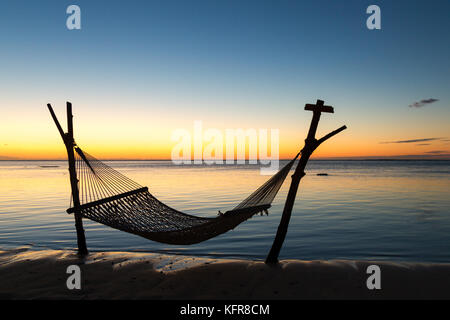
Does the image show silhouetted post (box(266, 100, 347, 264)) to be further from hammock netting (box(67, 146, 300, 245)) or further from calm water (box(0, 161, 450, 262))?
calm water (box(0, 161, 450, 262))

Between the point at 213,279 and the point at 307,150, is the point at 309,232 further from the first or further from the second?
the point at 213,279

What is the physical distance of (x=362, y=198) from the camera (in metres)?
17.2

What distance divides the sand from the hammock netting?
677mm

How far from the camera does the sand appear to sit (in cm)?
448

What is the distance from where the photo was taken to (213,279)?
16.7 ft

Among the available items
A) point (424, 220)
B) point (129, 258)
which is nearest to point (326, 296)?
point (129, 258)

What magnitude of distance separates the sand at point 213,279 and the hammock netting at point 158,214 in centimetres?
68

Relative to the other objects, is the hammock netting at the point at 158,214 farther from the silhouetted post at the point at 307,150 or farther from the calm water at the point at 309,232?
the calm water at the point at 309,232

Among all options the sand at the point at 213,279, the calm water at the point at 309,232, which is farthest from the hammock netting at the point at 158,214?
the calm water at the point at 309,232

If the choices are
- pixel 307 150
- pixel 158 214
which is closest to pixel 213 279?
pixel 158 214

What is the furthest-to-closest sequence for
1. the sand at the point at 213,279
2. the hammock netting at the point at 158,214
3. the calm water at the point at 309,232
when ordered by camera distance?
the calm water at the point at 309,232 < the hammock netting at the point at 158,214 < the sand at the point at 213,279

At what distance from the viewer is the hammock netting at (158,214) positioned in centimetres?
538
